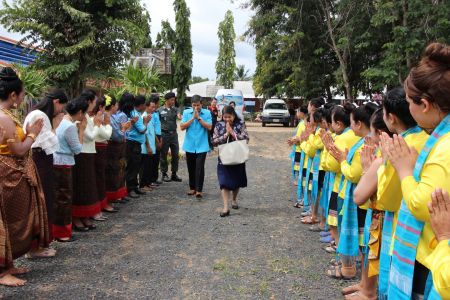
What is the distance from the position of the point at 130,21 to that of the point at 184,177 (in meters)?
5.56

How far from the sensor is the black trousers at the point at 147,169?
8148 millimetres

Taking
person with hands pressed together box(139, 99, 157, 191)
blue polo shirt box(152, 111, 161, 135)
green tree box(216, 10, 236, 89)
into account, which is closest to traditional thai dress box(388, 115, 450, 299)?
person with hands pressed together box(139, 99, 157, 191)

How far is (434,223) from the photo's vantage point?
1.65m

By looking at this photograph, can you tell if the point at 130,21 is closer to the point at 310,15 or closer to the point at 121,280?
the point at 121,280

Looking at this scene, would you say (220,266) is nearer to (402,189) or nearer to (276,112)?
(402,189)

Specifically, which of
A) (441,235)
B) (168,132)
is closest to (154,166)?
(168,132)

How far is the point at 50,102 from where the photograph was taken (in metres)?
4.52

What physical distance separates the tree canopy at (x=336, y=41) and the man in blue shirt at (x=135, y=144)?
429 inches

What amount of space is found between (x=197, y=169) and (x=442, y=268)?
6.20 metres

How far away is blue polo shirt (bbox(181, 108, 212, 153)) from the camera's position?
771 cm

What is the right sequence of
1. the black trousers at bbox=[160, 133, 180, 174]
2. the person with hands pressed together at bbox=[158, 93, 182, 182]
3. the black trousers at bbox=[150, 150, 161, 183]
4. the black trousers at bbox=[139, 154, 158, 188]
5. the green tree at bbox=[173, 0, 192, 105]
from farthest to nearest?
the green tree at bbox=[173, 0, 192, 105] → the black trousers at bbox=[160, 133, 180, 174] → the person with hands pressed together at bbox=[158, 93, 182, 182] → the black trousers at bbox=[150, 150, 161, 183] → the black trousers at bbox=[139, 154, 158, 188]

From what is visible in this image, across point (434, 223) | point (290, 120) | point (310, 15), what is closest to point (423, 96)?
point (434, 223)

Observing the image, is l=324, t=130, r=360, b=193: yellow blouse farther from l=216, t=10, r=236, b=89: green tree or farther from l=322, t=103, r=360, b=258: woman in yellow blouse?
l=216, t=10, r=236, b=89: green tree

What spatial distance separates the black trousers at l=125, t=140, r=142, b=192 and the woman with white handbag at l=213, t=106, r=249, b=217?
1.69 metres
